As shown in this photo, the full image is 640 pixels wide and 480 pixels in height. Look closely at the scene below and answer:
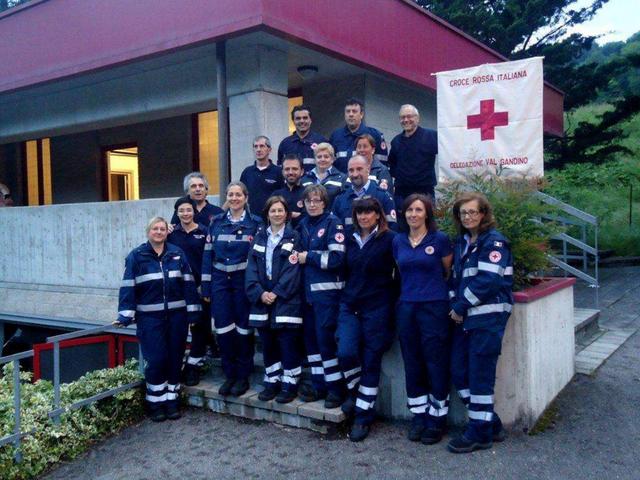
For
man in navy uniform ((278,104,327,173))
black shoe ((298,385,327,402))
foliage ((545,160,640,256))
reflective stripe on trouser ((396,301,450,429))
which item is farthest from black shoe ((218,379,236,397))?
foliage ((545,160,640,256))

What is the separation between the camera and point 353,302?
14.6 feet

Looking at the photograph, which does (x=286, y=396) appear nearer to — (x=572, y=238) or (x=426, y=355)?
(x=426, y=355)

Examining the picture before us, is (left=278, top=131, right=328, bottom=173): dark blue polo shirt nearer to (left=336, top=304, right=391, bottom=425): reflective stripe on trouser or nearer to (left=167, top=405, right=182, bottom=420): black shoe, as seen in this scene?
(left=336, top=304, right=391, bottom=425): reflective stripe on trouser

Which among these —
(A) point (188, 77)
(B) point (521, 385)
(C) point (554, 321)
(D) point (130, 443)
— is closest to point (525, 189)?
(C) point (554, 321)

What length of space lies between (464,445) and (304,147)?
321 cm

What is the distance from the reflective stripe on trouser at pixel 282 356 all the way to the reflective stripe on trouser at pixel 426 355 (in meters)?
0.94

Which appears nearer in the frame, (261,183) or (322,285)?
(322,285)

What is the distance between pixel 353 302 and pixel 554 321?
185 centimetres

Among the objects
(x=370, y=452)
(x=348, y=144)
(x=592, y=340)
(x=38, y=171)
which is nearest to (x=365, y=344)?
(x=370, y=452)

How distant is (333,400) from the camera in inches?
182

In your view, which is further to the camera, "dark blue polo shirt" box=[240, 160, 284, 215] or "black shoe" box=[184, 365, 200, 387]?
"dark blue polo shirt" box=[240, 160, 284, 215]

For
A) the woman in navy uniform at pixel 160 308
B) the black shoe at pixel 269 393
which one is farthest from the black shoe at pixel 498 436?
the woman in navy uniform at pixel 160 308

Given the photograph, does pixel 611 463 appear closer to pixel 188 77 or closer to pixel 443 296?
pixel 443 296

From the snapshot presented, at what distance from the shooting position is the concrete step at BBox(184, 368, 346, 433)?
460 centimetres
